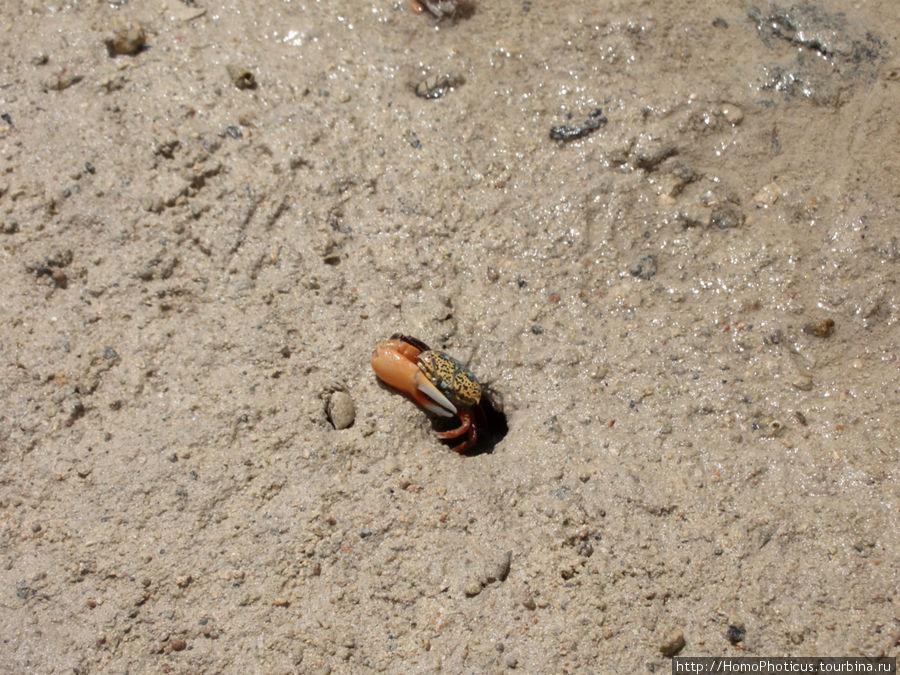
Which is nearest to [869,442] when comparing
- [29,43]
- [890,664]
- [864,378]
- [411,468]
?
[864,378]

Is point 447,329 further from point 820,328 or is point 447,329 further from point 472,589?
point 820,328

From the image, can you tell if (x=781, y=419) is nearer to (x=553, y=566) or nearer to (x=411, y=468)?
(x=553, y=566)

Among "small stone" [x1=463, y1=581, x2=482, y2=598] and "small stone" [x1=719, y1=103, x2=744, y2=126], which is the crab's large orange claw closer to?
"small stone" [x1=463, y1=581, x2=482, y2=598]

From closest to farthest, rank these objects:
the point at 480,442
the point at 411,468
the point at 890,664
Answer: the point at 890,664
the point at 411,468
the point at 480,442

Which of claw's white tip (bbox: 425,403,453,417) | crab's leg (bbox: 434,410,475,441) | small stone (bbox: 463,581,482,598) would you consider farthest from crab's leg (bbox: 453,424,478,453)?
small stone (bbox: 463,581,482,598)

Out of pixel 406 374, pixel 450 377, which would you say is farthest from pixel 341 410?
pixel 450 377
